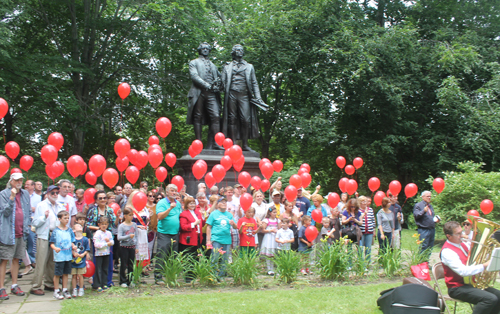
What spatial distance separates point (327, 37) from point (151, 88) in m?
8.37

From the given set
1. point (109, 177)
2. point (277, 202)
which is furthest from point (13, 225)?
point (277, 202)

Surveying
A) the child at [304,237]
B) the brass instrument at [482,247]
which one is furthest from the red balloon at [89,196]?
the brass instrument at [482,247]

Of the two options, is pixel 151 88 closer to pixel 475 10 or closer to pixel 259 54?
pixel 259 54

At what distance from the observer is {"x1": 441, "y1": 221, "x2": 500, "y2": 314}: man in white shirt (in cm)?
452

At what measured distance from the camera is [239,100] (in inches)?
458

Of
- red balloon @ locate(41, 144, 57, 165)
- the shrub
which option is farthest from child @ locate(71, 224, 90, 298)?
the shrub

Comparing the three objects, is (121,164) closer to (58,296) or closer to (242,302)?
(58,296)

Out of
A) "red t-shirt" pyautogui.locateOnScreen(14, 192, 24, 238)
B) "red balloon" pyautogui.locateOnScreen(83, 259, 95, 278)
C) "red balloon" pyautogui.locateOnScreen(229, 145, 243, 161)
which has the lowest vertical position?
"red balloon" pyautogui.locateOnScreen(83, 259, 95, 278)

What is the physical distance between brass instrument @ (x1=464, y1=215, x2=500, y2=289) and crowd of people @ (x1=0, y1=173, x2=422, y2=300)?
104 inches

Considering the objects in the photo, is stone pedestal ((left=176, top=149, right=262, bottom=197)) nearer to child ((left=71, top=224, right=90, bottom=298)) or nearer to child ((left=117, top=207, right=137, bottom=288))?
child ((left=117, top=207, right=137, bottom=288))

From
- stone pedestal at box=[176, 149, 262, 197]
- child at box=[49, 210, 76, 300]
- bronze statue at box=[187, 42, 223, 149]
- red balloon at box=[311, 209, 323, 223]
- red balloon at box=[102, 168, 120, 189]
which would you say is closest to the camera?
child at box=[49, 210, 76, 300]

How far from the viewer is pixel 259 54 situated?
62.3 ft

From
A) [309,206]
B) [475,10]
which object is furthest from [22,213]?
[475,10]

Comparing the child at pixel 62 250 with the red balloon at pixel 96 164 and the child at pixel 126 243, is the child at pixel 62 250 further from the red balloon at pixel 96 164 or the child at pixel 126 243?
the red balloon at pixel 96 164
